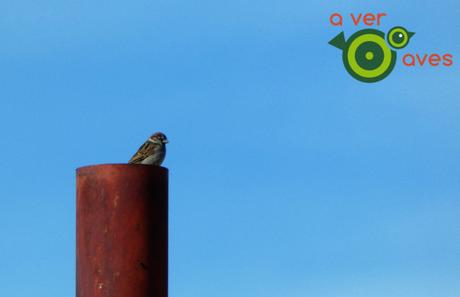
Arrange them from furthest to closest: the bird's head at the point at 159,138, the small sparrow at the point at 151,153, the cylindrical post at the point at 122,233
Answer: the bird's head at the point at 159,138, the small sparrow at the point at 151,153, the cylindrical post at the point at 122,233

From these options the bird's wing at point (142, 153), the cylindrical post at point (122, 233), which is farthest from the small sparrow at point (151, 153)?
the cylindrical post at point (122, 233)

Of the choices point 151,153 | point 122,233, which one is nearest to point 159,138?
point 151,153

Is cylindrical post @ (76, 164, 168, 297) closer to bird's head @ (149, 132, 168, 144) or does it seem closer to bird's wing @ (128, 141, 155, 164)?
bird's wing @ (128, 141, 155, 164)

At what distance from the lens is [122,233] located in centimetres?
679

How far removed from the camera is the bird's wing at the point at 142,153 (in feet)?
53.2

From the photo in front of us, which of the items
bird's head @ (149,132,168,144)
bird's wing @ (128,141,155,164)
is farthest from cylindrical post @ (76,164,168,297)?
bird's head @ (149,132,168,144)

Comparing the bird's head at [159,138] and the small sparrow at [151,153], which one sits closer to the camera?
the small sparrow at [151,153]

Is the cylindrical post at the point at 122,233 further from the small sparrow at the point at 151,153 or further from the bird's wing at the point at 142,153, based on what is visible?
the bird's wing at the point at 142,153

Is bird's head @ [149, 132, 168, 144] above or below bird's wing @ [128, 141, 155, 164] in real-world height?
above

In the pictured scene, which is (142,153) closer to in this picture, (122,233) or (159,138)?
(159,138)

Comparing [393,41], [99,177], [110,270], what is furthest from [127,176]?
[393,41]

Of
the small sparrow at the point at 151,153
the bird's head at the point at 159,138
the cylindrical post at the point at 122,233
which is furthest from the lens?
the bird's head at the point at 159,138

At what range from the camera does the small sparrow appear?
53.2ft

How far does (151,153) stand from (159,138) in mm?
704
